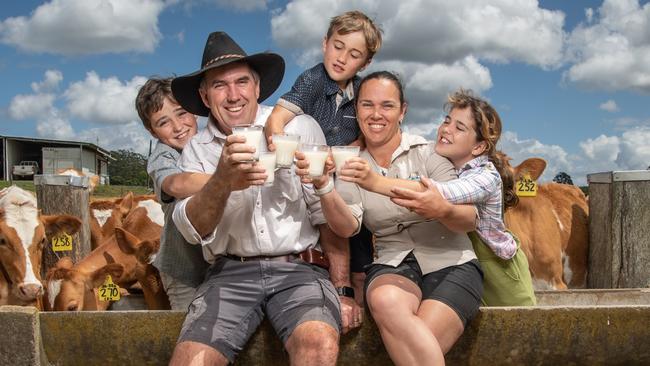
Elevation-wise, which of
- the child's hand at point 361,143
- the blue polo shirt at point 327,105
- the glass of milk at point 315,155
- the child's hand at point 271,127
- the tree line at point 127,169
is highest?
the blue polo shirt at point 327,105

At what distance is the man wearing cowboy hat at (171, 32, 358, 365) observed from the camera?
11.0ft

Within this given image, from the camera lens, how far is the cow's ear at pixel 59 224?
20.5 feet

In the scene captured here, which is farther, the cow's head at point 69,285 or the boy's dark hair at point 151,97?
the cow's head at point 69,285

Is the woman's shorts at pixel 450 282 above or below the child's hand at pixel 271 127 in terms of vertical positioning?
below

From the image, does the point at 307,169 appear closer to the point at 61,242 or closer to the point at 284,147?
the point at 284,147

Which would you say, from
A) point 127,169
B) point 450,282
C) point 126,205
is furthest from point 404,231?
point 127,169

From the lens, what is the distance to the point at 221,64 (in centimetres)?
377

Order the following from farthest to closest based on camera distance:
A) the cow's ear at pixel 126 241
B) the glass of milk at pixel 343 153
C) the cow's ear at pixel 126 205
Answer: the cow's ear at pixel 126 205
the cow's ear at pixel 126 241
the glass of milk at pixel 343 153

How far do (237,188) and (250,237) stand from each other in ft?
1.62

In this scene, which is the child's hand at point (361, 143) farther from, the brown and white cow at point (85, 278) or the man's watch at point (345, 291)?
the brown and white cow at point (85, 278)

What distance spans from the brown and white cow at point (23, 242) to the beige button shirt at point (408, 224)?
345 centimetres

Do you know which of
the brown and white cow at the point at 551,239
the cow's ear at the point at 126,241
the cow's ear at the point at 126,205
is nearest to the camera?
the cow's ear at the point at 126,241

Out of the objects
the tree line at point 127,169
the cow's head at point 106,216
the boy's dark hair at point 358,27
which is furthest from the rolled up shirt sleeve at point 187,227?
the tree line at point 127,169

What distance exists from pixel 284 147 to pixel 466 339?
58.8 inches
